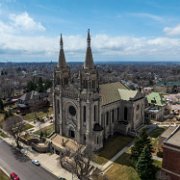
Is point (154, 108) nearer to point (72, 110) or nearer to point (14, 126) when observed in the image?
point (72, 110)

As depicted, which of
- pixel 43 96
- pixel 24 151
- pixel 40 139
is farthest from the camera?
pixel 43 96

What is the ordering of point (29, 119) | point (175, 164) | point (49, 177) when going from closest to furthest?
point (175, 164), point (49, 177), point (29, 119)

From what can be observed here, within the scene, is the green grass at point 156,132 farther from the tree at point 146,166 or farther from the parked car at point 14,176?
the parked car at point 14,176

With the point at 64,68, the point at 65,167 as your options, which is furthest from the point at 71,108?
the point at 65,167

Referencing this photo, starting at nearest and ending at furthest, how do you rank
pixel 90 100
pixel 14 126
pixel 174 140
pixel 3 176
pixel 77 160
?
pixel 174 140 → pixel 77 160 → pixel 3 176 → pixel 90 100 → pixel 14 126

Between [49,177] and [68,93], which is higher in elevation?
[68,93]

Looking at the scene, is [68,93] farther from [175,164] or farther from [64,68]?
[175,164]

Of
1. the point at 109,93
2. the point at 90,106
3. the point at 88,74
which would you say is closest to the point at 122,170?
the point at 90,106
